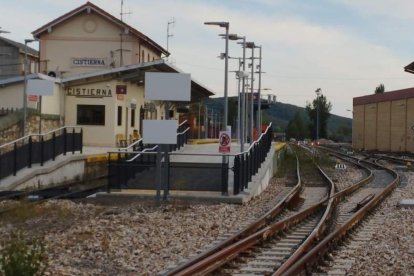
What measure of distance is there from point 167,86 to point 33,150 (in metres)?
8.38

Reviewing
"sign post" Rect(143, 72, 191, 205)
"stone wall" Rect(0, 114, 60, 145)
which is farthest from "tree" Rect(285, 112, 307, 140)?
"sign post" Rect(143, 72, 191, 205)

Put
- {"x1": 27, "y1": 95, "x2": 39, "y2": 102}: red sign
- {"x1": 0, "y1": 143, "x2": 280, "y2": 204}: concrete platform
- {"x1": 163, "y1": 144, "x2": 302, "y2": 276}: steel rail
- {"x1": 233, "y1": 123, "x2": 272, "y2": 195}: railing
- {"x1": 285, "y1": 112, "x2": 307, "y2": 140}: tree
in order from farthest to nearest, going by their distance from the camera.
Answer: {"x1": 285, "y1": 112, "x2": 307, "y2": 140}: tree, {"x1": 27, "y1": 95, "x2": 39, "y2": 102}: red sign, {"x1": 233, "y1": 123, "x2": 272, "y2": 195}: railing, {"x1": 0, "y1": 143, "x2": 280, "y2": 204}: concrete platform, {"x1": 163, "y1": 144, "x2": 302, "y2": 276}: steel rail

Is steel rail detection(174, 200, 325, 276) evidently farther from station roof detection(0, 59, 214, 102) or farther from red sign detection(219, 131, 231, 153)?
station roof detection(0, 59, 214, 102)

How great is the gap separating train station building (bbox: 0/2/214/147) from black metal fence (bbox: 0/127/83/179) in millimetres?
2191

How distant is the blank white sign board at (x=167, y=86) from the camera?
17.0 metres

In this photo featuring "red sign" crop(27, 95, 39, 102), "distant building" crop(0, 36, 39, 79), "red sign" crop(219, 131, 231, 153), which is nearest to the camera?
"red sign" crop(219, 131, 231, 153)

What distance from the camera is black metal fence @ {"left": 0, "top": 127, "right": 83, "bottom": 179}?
21844mm

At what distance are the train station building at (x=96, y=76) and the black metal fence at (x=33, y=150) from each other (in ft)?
7.19

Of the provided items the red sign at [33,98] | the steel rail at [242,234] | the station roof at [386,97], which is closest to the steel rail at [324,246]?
the steel rail at [242,234]

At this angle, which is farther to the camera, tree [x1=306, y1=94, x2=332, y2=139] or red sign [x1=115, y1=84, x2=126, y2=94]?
tree [x1=306, y1=94, x2=332, y2=139]

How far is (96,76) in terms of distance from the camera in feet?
119

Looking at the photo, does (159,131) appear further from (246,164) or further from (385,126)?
Answer: (385,126)

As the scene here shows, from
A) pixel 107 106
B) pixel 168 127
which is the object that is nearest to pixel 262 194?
pixel 168 127

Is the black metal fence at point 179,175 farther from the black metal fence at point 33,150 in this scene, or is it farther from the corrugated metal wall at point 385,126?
the corrugated metal wall at point 385,126
